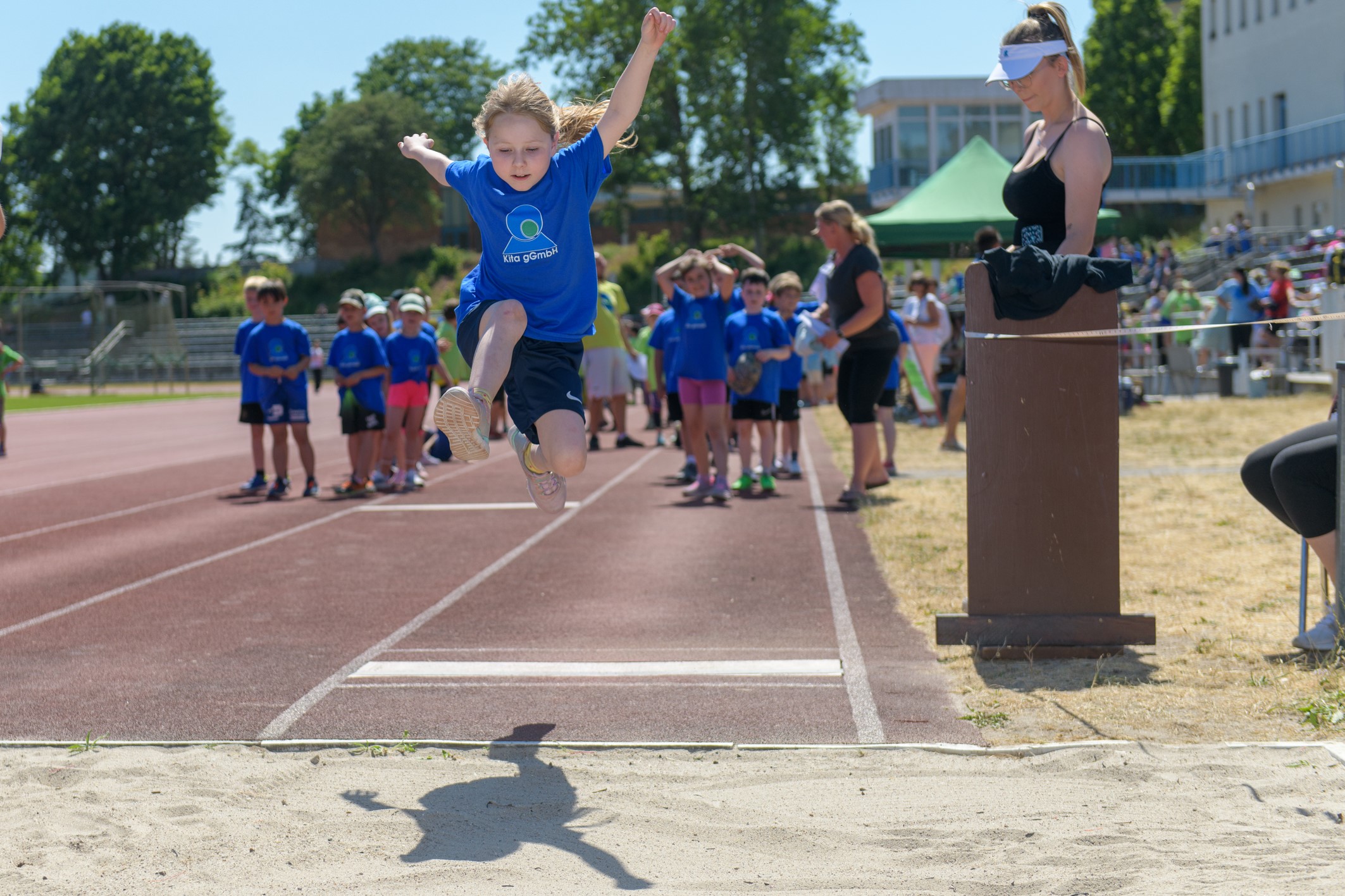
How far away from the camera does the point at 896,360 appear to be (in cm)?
1220

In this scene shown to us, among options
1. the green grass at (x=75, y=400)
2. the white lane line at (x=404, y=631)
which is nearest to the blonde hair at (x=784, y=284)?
the white lane line at (x=404, y=631)

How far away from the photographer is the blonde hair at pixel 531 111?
16.0 ft

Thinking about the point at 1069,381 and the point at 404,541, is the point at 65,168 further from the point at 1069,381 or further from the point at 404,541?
the point at 1069,381

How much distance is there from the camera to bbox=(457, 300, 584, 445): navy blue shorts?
17.1ft

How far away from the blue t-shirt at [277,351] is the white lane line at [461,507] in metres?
1.33

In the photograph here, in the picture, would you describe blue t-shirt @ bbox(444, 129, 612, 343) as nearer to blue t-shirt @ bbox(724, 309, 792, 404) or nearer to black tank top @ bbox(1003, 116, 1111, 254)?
black tank top @ bbox(1003, 116, 1111, 254)

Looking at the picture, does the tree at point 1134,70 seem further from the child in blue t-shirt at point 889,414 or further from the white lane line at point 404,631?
the white lane line at point 404,631

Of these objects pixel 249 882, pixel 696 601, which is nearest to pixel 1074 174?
pixel 696 601

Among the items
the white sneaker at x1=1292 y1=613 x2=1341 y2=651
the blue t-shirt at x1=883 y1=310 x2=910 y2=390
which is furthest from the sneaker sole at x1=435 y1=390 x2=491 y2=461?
the blue t-shirt at x1=883 y1=310 x2=910 y2=390

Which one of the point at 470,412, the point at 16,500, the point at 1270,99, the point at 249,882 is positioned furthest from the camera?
the point at 1270,99

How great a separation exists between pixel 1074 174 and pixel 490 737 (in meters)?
3.03

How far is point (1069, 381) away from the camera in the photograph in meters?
5.54

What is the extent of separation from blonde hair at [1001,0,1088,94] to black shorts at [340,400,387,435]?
789 cm

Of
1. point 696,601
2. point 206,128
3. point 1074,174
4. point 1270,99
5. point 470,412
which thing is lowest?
point 696,601
